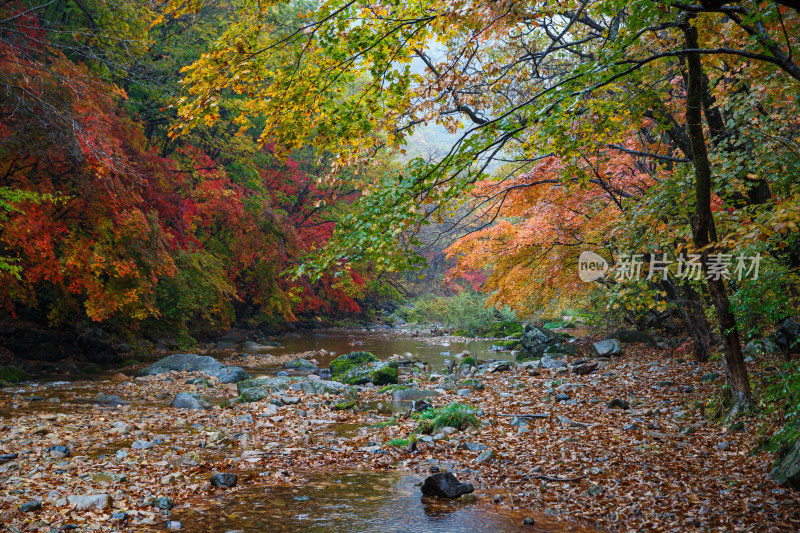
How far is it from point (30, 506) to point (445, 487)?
11.3 feet

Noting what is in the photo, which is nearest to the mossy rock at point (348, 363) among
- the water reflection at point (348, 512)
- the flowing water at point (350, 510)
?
the flowing water at point (350, 510)

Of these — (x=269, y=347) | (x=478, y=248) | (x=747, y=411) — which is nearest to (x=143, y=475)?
(x=747, y=411)

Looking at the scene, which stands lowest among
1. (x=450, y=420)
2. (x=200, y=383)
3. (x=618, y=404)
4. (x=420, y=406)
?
(x=200, y=383)

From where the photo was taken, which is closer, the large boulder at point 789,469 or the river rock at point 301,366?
the large boulder at point 789,469

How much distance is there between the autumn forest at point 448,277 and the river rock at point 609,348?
0.35 feet

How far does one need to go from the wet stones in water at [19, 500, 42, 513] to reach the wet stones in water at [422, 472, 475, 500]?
3.24m

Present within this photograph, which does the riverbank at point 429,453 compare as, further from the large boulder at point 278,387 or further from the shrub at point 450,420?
the large boulder at point 278,387

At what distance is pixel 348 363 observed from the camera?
13.1 m

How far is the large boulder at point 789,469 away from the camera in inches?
144

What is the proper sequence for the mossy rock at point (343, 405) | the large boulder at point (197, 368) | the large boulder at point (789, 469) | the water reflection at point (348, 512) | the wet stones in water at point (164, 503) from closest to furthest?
the large boulder at point (789, 469) < the water reflection at point (348, 512) < the wet stones in water at point (164, 503) < the mossy rock at point (343, 405) < the large boulder at point (197, 368)

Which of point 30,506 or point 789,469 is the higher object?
point 789,469

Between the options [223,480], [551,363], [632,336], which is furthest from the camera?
[632,336]

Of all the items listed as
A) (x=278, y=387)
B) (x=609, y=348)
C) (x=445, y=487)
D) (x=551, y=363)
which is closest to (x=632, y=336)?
(x=609, y=348)

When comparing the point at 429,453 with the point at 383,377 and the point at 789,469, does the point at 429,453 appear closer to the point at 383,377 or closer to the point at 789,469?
the point at 789,469
